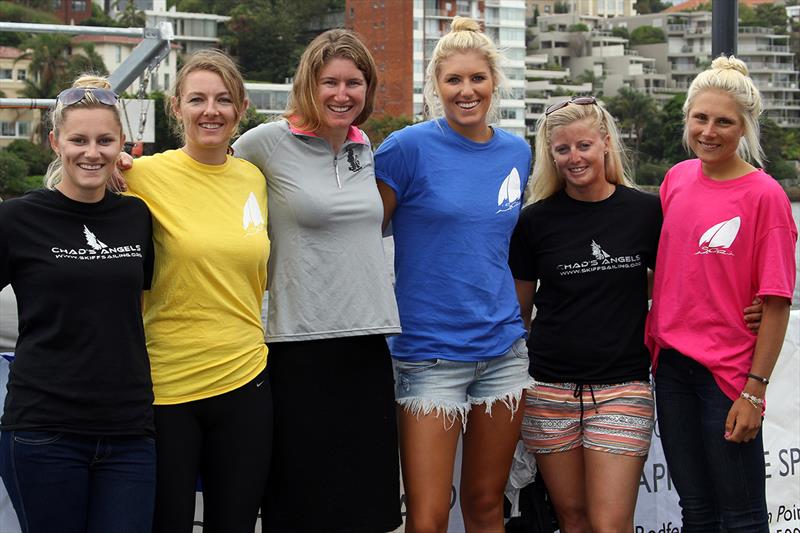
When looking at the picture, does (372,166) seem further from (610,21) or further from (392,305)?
(610,21)

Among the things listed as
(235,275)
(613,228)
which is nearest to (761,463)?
(613,228)

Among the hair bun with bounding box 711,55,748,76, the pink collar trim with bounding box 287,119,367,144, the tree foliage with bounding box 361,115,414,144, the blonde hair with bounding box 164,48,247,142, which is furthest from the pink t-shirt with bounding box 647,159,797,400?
the tree foliage with bounding box 361,115,414,144

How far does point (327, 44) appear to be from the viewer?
3598 millimetres

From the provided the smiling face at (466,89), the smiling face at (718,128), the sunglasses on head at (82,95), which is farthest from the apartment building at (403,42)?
the sunglasses on head at (82,95)

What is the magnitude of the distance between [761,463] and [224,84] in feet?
7.17

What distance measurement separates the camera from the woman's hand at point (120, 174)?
3.27 m

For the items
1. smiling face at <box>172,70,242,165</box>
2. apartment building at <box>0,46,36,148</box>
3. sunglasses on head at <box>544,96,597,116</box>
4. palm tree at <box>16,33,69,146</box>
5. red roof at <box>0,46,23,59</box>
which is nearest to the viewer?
smiling face at <box>172,70,242,165</box>

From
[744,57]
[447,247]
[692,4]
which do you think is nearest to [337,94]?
[447,247]

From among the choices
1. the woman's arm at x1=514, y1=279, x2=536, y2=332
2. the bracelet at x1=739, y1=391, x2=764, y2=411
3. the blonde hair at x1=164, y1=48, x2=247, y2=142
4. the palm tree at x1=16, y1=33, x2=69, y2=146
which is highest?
the palm tree at x1=16, y1=33, x2=69, y2=146

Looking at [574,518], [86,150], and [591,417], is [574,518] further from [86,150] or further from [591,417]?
[86,150]

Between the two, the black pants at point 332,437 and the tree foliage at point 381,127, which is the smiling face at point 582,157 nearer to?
the black pants at point 332,437

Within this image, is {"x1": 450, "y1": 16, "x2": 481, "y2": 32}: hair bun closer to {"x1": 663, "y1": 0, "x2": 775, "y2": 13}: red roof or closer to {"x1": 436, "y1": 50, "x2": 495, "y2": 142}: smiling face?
{"x1": 436, "y1": 50, "x2": 495, "y2": 142}: smiling face

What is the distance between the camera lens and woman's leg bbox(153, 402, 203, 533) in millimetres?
3258

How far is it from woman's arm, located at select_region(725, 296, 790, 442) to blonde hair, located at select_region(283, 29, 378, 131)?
61.8 inches
